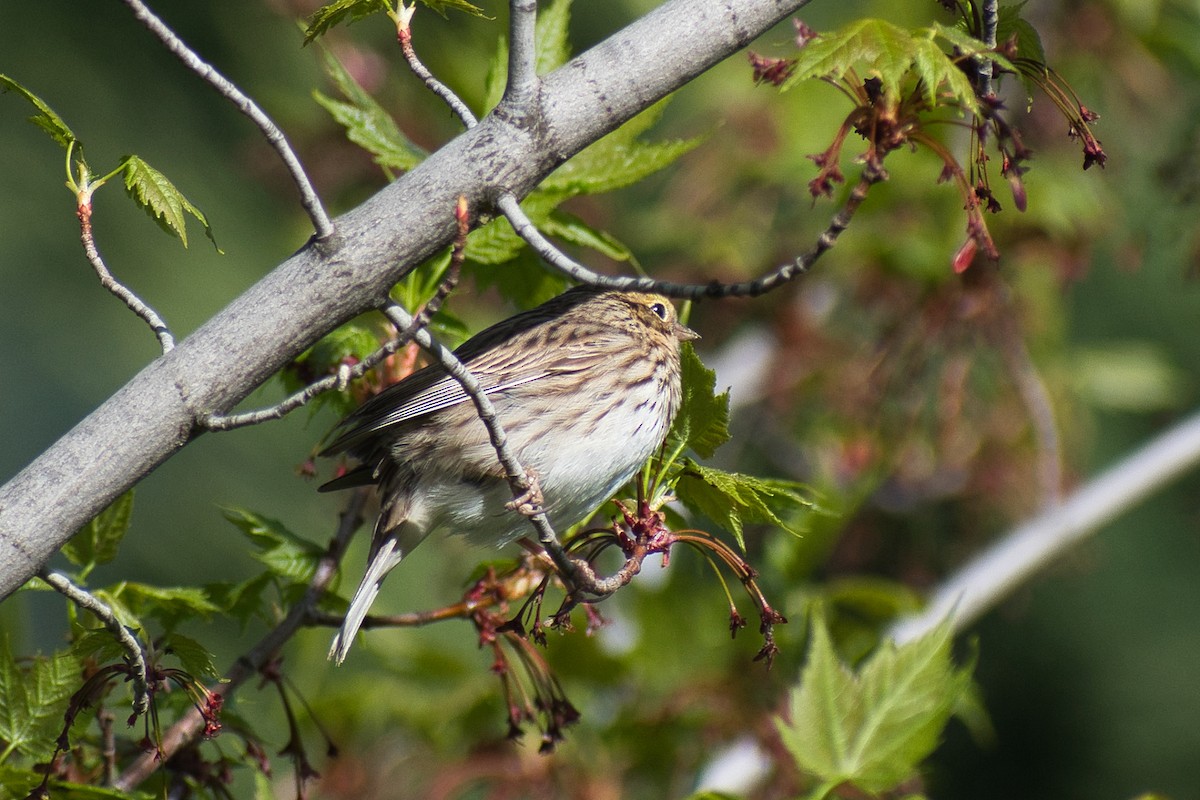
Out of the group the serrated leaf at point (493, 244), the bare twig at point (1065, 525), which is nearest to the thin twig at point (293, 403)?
the serrated leaf at point (493, 244)

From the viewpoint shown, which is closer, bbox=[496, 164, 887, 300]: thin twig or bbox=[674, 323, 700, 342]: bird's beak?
bbox=[496, 164, 887, 300]: thin twig

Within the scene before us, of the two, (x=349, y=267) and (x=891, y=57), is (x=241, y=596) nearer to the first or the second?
(x=349, y=267)

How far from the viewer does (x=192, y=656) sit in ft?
5.09

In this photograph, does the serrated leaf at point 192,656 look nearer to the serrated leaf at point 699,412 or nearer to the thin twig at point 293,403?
the thin twig at point 293,403

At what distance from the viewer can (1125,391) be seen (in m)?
3.84

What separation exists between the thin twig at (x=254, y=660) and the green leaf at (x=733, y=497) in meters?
0.52

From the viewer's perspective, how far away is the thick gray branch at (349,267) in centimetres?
137

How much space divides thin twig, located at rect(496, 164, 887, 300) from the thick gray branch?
5cm

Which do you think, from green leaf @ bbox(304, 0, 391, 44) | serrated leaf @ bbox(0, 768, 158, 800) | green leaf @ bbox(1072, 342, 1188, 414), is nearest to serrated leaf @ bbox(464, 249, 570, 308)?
green leaf @ bbox(304, 0, 391, 44)

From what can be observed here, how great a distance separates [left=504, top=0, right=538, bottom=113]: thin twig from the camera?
4.64ft

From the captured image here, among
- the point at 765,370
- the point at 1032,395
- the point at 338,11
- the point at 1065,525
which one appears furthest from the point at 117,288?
the point at 765,370

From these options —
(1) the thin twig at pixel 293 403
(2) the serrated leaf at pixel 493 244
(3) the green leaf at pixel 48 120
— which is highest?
(3) the green leaf at pixel 48 120

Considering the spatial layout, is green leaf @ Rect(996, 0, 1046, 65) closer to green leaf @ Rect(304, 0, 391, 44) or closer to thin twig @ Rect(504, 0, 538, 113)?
thin twig @ Rect(504, 0, 538, 113)

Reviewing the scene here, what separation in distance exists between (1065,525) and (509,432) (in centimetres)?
173
